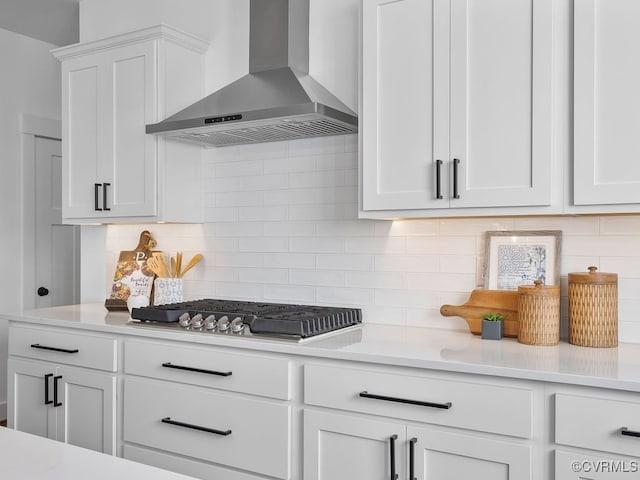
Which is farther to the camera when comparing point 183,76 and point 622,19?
point 183,76

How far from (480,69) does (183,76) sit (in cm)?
159

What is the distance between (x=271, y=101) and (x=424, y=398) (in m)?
1.40

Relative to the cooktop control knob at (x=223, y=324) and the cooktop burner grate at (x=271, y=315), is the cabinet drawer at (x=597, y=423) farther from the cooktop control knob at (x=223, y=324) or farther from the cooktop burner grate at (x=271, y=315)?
the cooktop control knob at (x=223, y=324)

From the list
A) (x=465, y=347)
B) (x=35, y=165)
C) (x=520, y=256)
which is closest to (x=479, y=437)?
(x=465, y=347)

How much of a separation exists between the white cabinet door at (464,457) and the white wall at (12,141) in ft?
11.7

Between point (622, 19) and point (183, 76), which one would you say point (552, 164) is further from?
point (183, 76)

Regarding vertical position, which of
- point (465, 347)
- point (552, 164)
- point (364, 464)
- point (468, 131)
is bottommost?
point (364, 464)

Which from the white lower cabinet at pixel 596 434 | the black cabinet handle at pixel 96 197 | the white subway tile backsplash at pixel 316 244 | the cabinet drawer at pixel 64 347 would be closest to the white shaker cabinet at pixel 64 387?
the cabinet drawer at pixel 64 347

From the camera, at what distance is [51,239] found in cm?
478

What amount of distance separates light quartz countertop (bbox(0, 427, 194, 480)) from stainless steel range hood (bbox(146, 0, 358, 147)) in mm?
1636

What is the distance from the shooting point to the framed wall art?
2371mm

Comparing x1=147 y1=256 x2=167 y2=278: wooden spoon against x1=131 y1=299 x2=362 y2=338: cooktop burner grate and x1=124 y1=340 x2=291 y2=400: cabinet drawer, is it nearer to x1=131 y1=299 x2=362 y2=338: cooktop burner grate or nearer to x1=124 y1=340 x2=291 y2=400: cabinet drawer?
x1=131 y1=299 x2=362 y2=338: cooktop burner grate

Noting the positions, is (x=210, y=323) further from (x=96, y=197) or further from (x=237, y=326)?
(x=96, y=197)

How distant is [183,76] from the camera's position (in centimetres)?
310
